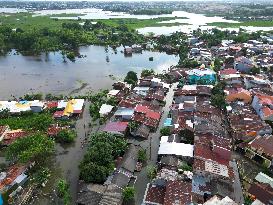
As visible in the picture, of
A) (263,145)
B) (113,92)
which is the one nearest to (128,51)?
(113,92)

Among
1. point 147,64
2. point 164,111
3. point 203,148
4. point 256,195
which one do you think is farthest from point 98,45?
point 256,195

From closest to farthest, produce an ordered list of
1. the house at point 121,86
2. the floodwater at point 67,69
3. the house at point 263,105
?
the house at point 263,105, the house at point 121,86, the floodwater at point 67,69

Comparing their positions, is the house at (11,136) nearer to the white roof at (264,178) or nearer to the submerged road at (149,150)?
the submerged road at (149,150)

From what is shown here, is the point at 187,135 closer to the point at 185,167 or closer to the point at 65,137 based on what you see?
the point at 185,167

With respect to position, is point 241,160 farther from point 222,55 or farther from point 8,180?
point 222,55

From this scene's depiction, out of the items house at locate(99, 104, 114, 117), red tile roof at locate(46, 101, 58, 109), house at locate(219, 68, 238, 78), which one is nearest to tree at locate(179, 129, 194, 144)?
house at locate(99, 104, 114, 117)

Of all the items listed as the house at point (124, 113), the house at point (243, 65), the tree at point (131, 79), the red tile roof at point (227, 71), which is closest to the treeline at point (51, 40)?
the tree at point (131, 79)
